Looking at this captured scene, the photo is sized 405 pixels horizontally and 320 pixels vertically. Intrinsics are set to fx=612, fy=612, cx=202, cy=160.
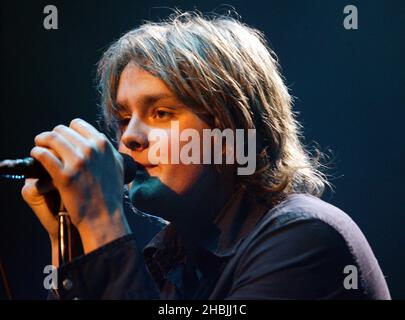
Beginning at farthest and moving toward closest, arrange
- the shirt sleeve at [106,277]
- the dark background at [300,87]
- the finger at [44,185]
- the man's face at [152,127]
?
the dark background at [300,87]
the man's face at [152,127]
the finger at [44,185]
the shirt sleeve at [106,277]

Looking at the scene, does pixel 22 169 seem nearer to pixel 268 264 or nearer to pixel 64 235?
pixel 64 235

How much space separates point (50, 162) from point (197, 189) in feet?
1.42

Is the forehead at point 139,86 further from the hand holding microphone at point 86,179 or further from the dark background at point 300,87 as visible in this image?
the dark background at point 300,87

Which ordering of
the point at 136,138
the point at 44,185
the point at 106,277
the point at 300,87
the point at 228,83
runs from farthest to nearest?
the point at 300,87 → the point at 228,83 → the point at 136,138 → the point at 44,185 → the point at 106,277

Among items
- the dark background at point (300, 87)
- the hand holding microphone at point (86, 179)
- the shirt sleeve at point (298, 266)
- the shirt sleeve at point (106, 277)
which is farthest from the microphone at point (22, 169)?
the dark background at point (300, 87)

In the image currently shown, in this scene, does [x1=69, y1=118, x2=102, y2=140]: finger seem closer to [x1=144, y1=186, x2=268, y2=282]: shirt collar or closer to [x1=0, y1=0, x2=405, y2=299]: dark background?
[x1=144, y1=186, x2=268, y2=282]: shirt collar

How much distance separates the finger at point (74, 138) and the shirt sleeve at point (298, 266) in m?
0.41

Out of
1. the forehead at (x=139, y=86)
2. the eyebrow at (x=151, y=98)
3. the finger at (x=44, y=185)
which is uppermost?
the forehead at (x=139, y=86)

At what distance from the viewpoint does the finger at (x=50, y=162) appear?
1.13 meters

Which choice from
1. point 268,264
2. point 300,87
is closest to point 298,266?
point 268,264

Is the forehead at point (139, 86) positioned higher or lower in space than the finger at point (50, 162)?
higher

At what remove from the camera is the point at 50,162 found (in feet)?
3.72
